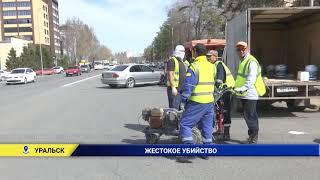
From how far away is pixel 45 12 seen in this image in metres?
161

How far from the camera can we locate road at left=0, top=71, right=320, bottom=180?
6.37m

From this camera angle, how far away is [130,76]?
90.1 ft

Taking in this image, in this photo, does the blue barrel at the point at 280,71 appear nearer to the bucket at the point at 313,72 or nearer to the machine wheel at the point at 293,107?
the machine wheel at the point at 293,107

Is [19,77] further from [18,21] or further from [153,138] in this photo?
[18,21]

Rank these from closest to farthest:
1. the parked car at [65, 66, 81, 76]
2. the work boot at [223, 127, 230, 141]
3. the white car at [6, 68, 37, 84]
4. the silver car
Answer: the work boot at [223, 127, 230, 141] → the silver car → the white car at [6, 68, 37, 84] → the parked car at [65, 66, 81, 76]

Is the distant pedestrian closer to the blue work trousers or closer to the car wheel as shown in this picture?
the blue work trousers

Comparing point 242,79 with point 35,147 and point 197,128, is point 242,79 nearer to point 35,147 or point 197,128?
point 197,128

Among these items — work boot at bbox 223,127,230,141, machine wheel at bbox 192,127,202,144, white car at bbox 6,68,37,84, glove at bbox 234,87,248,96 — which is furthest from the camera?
white car at bbox 6,68,37,84

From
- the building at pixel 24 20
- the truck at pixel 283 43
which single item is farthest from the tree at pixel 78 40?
the truck at pixel 283 43
